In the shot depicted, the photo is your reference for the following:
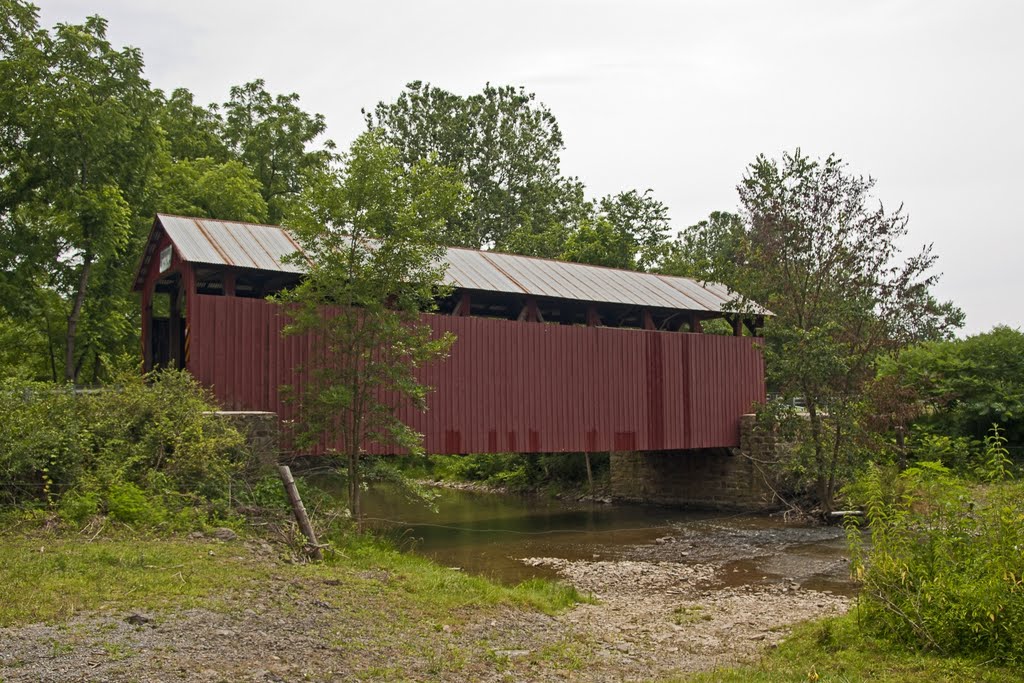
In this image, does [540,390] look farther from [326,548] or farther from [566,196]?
[566,196]

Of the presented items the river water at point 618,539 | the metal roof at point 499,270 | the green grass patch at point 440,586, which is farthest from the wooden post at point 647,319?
the green grass patch at point 440,586

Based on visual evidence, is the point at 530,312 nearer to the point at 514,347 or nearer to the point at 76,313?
the point at 514,347

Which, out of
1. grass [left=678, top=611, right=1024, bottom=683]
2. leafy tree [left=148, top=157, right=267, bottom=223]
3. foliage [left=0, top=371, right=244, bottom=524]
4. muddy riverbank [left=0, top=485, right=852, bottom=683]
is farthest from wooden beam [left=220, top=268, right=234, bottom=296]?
grass [left=678, top=611, right=1024, bottom=683]

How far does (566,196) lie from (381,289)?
998 inches

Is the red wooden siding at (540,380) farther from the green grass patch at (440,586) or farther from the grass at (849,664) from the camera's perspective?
the grass at (849,664)

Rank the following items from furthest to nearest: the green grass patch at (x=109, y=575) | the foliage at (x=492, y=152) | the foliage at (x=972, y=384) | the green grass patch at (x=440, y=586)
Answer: the foliage at (x=492, y=152) < the foliage at (x=972, y=384) < the green grass patch at (x=440, y=586) < the green grass patch at (x=109, y=575)

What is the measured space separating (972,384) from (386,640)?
1725cm

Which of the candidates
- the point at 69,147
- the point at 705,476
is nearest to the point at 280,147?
the point at 69,147

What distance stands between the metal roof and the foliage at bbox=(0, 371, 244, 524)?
251 centimetres

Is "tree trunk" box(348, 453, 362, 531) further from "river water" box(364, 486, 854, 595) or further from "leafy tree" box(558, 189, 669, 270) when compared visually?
"leafy tree" box(558, 189, 669, 270)

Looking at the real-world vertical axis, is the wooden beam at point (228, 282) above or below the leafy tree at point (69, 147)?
below

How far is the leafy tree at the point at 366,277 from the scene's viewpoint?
38.9 feet

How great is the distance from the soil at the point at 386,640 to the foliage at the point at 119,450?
5.08 ft

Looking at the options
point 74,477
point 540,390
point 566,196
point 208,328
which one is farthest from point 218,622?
point 566,196
